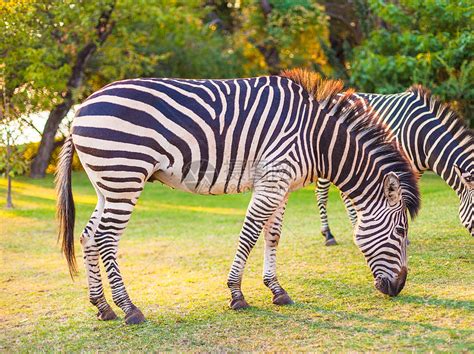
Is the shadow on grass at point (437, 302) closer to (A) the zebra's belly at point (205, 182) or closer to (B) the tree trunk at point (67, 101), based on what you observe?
(A) the zebra's belly at point (205, 182)

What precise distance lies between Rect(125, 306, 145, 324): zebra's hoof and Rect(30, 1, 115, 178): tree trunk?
631 inches

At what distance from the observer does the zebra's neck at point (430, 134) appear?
7.97m

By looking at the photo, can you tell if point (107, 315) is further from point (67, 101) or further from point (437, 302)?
point (67, 101)

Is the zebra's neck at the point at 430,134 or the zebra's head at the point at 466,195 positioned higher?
the zebra's neck at the point at 430,134

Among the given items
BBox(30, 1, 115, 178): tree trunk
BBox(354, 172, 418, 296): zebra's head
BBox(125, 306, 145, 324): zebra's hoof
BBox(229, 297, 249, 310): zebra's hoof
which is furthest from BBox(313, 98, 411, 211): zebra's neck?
BBox(30, 1, 115, 178): tree trunk

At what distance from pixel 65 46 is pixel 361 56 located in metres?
9.73

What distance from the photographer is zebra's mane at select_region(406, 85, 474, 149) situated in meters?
7.97

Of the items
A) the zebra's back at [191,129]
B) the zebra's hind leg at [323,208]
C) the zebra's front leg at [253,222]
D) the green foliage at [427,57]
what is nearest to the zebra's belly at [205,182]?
the zebra's back at [191,129]

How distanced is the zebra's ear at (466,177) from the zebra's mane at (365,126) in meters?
1.29

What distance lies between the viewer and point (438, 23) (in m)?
18.4

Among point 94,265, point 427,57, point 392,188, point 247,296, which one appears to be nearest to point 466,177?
point 392,188

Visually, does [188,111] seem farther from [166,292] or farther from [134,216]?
[134,216]

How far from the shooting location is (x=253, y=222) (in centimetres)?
654

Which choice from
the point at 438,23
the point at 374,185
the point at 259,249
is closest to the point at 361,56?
the point at 438,23
